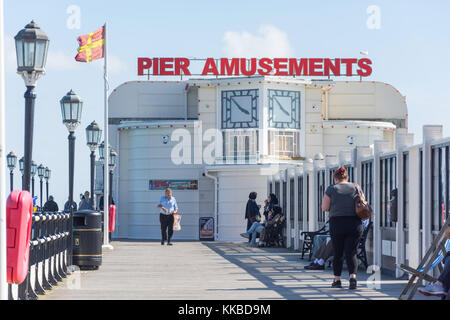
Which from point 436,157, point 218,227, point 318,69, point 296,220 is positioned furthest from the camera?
point 318,69

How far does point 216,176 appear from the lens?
38750mm

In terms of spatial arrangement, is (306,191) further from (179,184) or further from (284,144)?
(179,184)

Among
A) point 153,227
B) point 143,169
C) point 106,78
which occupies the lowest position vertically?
point 153,227

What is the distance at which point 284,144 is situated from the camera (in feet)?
129

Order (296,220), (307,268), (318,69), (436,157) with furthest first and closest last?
1. (318,69)
2. (296,220)
3. (307,268)
4. (436,157)

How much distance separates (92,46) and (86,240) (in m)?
13.5

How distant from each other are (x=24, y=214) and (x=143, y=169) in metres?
31.5

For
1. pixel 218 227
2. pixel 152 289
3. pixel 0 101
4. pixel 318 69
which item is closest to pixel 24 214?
pixel 0 101

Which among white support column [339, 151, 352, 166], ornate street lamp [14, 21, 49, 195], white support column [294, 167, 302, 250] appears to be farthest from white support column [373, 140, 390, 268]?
white support column [294, 167, 302, 250]

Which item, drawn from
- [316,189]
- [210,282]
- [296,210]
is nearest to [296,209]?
[296,210]

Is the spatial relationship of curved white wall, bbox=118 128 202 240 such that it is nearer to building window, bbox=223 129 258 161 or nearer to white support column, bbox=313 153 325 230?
building window, bbox=223 129 258 161

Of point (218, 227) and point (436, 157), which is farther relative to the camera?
point (218, 227)

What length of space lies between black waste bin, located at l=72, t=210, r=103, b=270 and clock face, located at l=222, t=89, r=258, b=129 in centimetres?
2213
